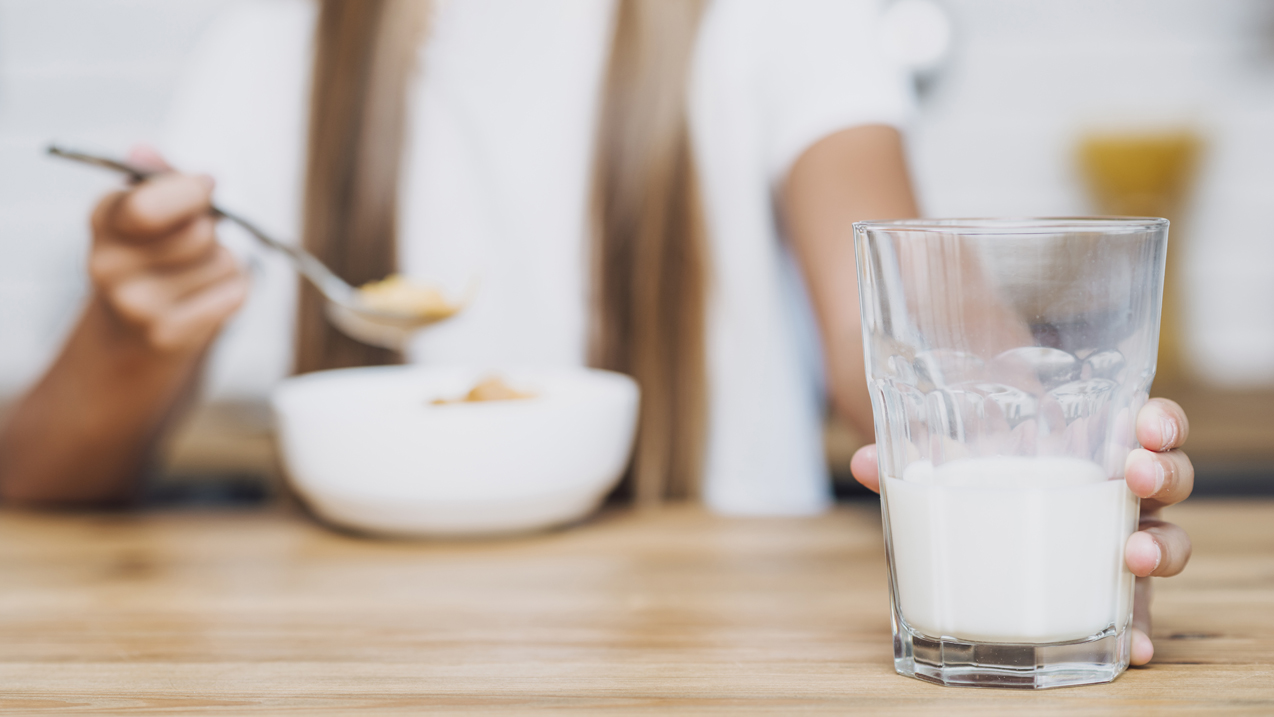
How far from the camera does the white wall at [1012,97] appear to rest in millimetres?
2314

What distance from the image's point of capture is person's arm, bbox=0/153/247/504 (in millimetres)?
841

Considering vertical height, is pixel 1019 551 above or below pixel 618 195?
below

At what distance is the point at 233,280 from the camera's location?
941 millimetres

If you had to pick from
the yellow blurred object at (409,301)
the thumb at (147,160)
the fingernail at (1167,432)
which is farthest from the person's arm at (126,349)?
the fingernail at (1167,432)

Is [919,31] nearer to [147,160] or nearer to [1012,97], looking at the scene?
[1012,97]

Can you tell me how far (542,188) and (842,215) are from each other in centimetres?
45

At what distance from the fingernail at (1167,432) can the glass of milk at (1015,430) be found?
0.05ft

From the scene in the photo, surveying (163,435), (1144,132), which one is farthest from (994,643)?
(1144,132)

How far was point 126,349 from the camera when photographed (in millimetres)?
977

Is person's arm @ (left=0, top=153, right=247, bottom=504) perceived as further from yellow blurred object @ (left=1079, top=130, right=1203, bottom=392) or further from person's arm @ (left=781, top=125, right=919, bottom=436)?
yellow blurred object @ (left=1079, top=130, right=1203, bottom=392)

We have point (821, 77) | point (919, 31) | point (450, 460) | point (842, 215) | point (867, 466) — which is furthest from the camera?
point (919, 31)

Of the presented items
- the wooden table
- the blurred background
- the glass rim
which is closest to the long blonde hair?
the wooden table

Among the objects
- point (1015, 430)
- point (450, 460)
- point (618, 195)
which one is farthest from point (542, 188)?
point (1015, 430)

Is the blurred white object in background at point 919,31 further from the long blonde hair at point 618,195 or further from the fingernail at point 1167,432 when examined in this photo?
the fingernail at point 1167,432
